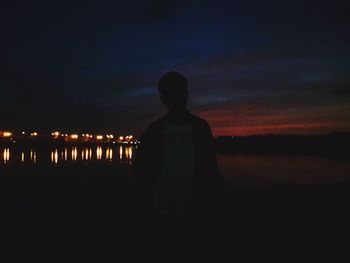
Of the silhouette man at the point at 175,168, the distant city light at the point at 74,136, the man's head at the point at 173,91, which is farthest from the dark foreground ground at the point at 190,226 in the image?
the distant city light at the point at 74,136

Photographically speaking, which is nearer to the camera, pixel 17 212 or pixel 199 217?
pixel 199 217

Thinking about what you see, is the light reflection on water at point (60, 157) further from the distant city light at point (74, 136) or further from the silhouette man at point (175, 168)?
the distant city light at point (74, 136)

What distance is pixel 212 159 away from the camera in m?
2.05

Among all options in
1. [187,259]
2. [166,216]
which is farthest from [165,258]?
[166,216]

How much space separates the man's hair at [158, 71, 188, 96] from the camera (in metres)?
2.01

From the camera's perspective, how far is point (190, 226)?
2.02m

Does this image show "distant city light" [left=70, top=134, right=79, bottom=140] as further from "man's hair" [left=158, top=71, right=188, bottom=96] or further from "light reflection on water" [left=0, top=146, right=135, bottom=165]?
"man's hair" [left=158, top=71, right=188, bottom=96]

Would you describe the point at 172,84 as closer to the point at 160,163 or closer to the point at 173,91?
the point at 173,91

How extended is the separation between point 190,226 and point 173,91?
2.87 ft

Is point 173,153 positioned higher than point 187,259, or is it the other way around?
point 173,153

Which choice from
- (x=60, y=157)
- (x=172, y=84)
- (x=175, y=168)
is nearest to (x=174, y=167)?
(x=175, y=168)

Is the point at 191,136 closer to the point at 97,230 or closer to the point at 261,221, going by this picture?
the point at 97,230

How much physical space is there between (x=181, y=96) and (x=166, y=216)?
30.5 inches

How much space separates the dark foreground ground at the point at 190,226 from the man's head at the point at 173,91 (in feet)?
2.30
